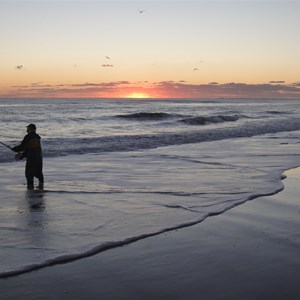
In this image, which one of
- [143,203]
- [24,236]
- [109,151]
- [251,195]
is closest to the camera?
[24,236]

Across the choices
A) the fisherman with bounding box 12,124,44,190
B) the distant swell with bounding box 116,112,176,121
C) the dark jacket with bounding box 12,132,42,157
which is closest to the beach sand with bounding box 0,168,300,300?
the fisherman with bounding box 12,124,44,190

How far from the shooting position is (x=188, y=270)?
4.63 meters

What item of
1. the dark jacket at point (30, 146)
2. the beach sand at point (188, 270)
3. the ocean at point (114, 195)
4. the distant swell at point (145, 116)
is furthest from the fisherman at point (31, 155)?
the distant swell at point (145, 116)

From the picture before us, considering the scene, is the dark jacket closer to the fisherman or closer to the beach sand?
the fisherman

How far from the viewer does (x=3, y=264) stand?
15.6 ft

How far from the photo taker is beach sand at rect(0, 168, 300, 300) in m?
4.09

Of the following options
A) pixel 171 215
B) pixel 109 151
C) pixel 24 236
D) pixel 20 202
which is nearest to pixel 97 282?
pixel 24 236

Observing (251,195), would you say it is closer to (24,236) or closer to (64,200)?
(64,200)

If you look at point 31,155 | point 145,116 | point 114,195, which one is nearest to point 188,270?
point 114,195

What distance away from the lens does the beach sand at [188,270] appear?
4.09m

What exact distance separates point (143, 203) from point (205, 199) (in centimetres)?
119

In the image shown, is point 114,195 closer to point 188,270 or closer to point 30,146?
point 30,146

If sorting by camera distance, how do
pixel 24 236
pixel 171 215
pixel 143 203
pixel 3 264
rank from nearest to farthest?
pixel 3 264
pixel 24 236
pixel 171 215
pixel 143 203

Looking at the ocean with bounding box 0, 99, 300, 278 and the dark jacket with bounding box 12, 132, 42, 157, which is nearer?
the ocean with bounding box 0, 99, 300, 278
